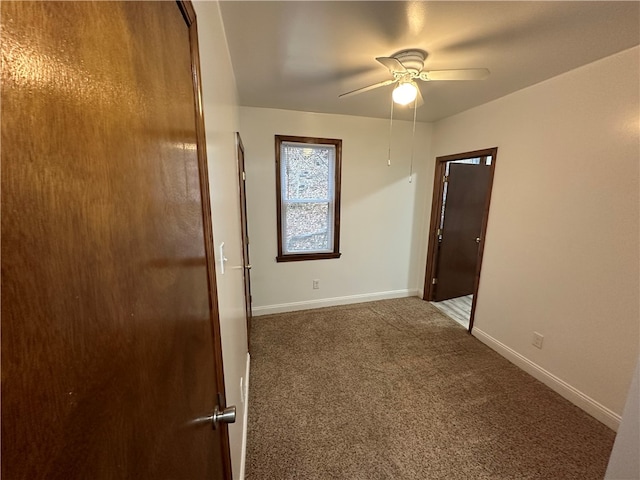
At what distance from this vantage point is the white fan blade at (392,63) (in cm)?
153

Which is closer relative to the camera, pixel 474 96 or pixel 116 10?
pixel 116 10

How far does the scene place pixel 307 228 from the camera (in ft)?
10.8

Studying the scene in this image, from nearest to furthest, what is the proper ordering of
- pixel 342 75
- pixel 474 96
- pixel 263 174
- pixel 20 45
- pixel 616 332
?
pixel 20 45
pixel 616 332
pixel 342 75
pixel 474 96
pixel 263 174

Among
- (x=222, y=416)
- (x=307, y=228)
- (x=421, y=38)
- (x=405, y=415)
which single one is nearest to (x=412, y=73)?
(x=421, y=38)

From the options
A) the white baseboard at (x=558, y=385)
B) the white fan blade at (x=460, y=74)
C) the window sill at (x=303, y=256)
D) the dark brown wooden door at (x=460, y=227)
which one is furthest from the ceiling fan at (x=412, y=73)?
the white baseboard at (x=558, y=385)

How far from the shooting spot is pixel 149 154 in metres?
0.43

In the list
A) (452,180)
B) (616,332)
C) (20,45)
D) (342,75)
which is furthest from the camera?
(452,180)

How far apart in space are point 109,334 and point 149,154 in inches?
10.9

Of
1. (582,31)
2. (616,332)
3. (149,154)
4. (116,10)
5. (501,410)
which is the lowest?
(501,410)

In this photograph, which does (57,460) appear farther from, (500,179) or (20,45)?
(500,179)

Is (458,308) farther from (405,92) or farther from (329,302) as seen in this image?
(405,92)

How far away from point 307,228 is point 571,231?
2.41 m

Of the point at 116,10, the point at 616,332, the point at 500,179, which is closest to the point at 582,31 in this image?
the point at 500,179

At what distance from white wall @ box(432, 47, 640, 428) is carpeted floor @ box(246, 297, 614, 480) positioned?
31 centimetres
